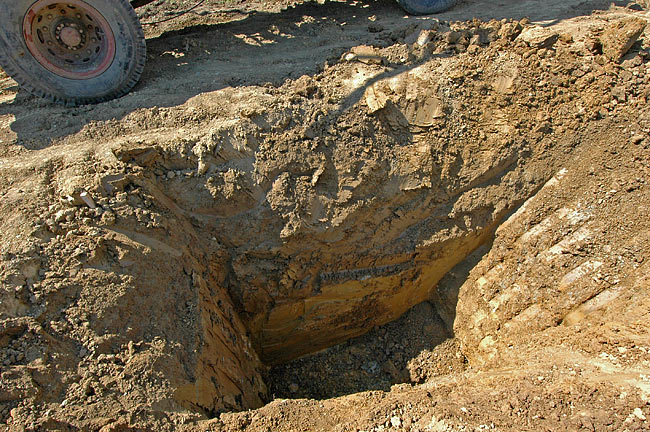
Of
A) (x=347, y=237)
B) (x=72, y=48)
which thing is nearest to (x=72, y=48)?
(x=72, y=48)

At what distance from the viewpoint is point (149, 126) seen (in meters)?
4.02

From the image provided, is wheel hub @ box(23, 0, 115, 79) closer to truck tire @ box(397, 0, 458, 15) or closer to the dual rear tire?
the dual rear tire

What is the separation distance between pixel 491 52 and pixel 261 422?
167 inches

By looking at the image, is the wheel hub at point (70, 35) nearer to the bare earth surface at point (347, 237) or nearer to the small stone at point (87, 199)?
the bare earth surface at point (347, 237)

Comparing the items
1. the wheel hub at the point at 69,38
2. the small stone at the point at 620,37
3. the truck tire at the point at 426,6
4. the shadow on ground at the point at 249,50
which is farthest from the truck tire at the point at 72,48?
the small stone at the point at 620,37

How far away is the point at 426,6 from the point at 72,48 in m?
4.74

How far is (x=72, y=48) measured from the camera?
171 inches

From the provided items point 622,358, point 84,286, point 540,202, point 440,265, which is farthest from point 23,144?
point 622,358

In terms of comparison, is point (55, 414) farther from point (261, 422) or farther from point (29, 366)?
point (261, 422)

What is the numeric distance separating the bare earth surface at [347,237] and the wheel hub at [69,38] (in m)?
0.50

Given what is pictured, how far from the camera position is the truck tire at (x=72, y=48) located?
4.02 m

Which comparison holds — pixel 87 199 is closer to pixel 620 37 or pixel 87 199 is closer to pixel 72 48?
pixel 72 48

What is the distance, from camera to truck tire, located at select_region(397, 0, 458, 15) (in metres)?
5.96

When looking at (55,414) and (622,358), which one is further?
(622,358)
